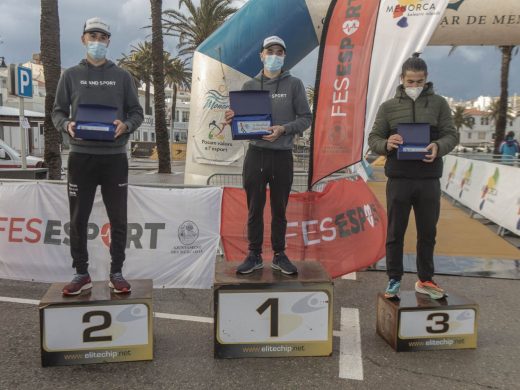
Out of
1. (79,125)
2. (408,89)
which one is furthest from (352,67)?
(79,125)

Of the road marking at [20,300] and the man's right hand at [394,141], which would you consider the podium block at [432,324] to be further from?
the road marking at [20,300]

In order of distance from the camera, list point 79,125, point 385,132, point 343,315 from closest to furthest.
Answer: point 79,125, point 385,132, point 343,315

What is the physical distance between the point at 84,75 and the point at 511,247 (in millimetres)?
6924

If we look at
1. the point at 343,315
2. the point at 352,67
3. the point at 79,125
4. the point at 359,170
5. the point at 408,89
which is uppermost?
the point at 352,67

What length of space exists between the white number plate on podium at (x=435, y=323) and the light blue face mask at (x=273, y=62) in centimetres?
223

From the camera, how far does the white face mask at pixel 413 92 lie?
3.74 metres

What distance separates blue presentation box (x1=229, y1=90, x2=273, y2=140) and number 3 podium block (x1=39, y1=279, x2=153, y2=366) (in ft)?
4.93

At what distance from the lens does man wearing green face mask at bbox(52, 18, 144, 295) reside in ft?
11.7

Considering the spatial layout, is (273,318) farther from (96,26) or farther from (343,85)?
(343,85)

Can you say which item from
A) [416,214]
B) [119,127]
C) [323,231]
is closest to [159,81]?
[323,231]

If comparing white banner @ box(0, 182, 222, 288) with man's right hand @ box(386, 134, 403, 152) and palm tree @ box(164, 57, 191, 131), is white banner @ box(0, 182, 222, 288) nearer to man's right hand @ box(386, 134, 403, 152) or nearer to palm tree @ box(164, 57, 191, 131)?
man's right hand @ box(386, 134, 403, 152)

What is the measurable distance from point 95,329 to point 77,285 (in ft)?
1.28

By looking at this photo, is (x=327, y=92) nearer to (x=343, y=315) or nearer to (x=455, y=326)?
(x=343, y=315)

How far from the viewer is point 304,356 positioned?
3611 mm
